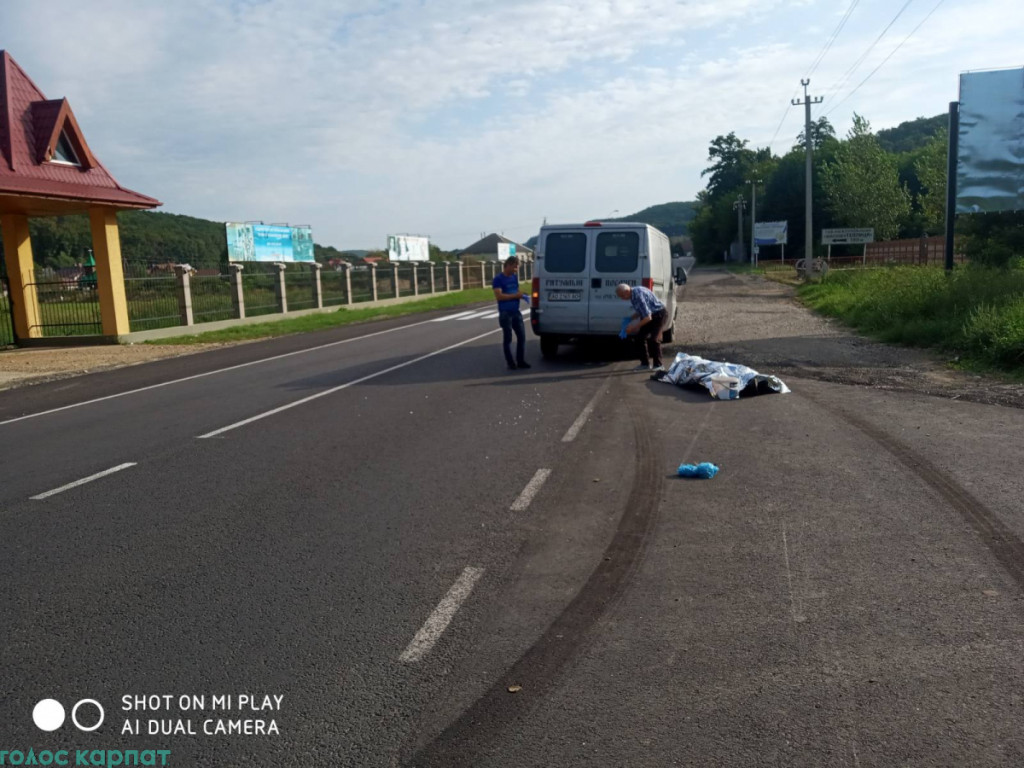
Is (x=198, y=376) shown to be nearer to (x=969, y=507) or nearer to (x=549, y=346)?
(x=549, y=346)

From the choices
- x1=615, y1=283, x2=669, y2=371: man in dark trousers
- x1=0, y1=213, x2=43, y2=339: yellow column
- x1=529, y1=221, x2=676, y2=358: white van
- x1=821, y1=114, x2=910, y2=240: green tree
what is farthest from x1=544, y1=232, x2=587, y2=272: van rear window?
x1=821, y1=114, x2=910, y2=240: green tree

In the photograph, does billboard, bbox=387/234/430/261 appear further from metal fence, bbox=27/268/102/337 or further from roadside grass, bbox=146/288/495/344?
metal fence, bbox=27/268/102/337

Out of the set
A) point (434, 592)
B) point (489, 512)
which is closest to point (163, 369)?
point (489, 512)

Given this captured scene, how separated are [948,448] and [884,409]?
2.08 meters

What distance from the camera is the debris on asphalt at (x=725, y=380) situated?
10609 millimetres

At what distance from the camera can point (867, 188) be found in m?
56.2

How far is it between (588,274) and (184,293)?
15742 millimetres

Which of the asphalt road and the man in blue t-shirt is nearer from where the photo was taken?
the asphalt road

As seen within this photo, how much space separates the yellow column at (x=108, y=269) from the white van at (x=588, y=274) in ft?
44.7

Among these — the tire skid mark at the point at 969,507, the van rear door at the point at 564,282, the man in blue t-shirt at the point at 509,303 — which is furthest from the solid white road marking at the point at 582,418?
the tire skid mark at the point at 969,507

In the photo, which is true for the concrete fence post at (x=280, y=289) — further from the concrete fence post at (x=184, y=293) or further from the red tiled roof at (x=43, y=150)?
the red tiled roof at (x=43, y=150)

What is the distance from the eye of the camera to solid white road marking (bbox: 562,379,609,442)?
8.54 metres

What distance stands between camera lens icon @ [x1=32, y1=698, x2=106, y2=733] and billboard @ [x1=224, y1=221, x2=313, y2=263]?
35444mm

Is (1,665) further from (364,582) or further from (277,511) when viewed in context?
(277,511)
